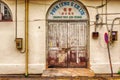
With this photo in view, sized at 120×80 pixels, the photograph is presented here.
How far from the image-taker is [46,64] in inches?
586

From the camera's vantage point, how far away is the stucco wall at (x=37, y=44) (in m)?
14.7

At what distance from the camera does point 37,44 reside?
14789 millimetres

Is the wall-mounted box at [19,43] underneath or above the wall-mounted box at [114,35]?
underneath

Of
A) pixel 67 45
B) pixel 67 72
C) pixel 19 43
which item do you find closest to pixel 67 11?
pixel 67 45

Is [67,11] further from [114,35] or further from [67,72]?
[67,72]

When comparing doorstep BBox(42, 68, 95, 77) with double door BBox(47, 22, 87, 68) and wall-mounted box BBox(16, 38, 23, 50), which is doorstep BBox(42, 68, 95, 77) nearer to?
double door BBox(47, 22, 87, 68)

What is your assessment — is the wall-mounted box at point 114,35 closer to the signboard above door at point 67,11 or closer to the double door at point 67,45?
the double door at point 67,45

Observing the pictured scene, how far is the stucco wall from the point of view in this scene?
48.2ft

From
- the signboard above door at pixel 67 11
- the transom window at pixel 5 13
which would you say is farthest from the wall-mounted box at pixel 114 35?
the transom window at pixel 5 13

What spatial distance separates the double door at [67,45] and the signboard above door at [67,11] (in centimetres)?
31

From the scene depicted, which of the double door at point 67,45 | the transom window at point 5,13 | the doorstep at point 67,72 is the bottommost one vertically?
the doorstep at point 67,72

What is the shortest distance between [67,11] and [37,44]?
2293 millimetres

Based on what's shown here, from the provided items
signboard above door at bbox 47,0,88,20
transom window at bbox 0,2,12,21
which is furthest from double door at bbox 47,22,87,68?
transom window at bbox 0,2,12,21

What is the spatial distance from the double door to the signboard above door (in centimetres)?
31
